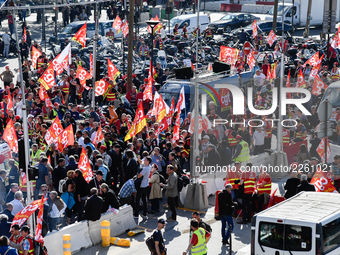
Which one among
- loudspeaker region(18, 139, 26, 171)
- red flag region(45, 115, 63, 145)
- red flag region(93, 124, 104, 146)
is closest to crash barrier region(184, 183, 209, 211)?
red flag region(93, 124, 104, 146)

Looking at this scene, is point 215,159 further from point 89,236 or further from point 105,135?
point 89,236

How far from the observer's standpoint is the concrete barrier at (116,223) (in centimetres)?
1706

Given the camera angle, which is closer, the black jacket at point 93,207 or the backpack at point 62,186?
the black jacket at point 93,207

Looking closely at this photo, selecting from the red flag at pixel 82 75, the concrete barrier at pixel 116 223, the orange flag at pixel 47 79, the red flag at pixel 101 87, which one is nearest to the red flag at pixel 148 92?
the red flag at pixel 101 87

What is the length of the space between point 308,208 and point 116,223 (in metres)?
5.08

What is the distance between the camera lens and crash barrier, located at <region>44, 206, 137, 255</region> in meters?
15.9

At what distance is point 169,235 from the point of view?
1775 cm

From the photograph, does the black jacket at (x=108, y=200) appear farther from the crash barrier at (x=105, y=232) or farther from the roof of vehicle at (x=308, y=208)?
the roof of vehicle at (x=308, y=208)

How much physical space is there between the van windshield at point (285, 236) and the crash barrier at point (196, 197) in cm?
525

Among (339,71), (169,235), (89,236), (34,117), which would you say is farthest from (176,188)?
(339,71)

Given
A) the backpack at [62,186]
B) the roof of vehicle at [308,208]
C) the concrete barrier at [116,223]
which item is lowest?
the concrete barrier at [116,223]

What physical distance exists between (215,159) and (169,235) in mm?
4043

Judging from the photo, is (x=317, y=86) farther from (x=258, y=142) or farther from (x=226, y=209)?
(x=226, y=209)

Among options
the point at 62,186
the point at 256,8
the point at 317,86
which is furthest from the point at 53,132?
the point at 256,8
